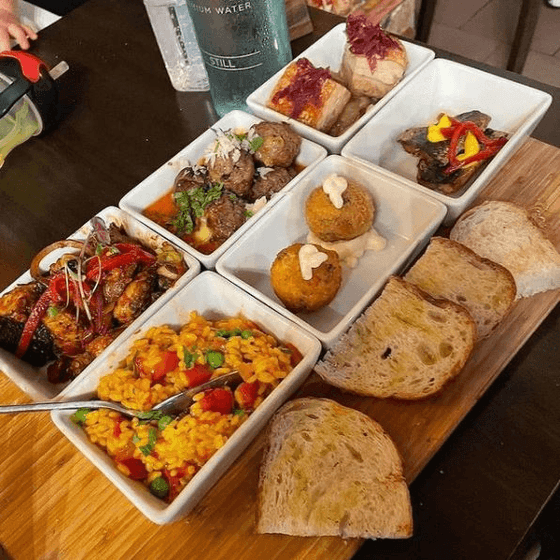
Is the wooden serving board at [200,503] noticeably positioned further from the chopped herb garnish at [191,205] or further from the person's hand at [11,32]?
the person's hand at [11,32]

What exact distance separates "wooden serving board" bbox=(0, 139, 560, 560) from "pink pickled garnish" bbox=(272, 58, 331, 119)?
101cm

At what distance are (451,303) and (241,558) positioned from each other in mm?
819

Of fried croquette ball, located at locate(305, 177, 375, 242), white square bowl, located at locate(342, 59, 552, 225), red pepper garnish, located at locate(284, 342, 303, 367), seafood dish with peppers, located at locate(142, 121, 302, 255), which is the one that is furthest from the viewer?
white square bowl, located at locate(342, 59, 552, 225)

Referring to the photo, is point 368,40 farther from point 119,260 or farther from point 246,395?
point 246,395

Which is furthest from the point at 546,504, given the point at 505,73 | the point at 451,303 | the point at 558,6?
the point at 558,6

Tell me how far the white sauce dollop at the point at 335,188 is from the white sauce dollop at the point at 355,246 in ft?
0.44

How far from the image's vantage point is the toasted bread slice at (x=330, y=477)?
1.28 metres

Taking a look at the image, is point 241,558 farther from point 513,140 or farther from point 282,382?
point 513,140

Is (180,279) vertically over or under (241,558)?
over

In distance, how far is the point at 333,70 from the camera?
2.39 m

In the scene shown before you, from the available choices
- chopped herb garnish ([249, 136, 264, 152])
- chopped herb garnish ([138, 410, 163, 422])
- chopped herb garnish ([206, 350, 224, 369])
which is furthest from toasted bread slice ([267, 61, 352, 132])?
chopped herb garnish ([138, 410, 163, 422])

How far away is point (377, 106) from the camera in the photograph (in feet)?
6.77

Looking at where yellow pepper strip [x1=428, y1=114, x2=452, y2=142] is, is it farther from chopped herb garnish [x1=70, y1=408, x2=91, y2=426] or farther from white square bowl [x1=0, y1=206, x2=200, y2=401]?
chopped herb garnish [x1=70, y1=408, x2=91, y2=426]

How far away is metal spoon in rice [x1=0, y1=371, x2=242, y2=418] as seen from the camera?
1442 mm
